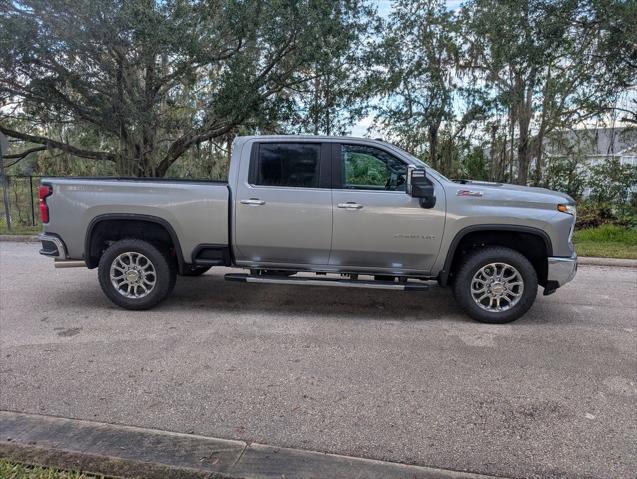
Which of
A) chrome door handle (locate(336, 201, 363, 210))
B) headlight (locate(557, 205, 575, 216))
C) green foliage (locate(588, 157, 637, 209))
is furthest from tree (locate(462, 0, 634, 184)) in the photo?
chrome door handle (locate(336, 201, 363, 210))

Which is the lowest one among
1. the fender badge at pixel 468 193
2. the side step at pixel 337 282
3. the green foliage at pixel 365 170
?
the side step at pixel 337 282

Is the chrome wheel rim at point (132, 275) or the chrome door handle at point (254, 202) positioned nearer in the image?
the chrome door handle at point (254, 202)

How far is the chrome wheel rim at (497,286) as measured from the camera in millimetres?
Result: 5305

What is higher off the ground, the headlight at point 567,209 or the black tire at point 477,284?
the headlight at point 567,209

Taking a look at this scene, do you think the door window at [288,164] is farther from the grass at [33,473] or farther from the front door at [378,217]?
the grass at [33,473]

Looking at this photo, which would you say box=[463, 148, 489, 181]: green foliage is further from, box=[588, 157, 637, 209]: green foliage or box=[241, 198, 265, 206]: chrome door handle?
box=[241, 198, 265, 206]: chrome door handle

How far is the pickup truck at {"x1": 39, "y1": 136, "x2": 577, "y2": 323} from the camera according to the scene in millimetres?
5246

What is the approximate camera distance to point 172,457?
2742 millimetres

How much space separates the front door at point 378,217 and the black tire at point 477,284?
1.32 feet

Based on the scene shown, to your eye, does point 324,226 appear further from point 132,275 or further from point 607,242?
point 607,242

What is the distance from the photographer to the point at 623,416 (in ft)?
11.2

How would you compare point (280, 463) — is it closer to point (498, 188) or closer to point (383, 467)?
point (383, 467)

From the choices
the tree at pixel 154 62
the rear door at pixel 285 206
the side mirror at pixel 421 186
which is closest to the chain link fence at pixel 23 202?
the tree at pixel 154 62

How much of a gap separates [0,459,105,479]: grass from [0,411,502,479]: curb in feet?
0.15
